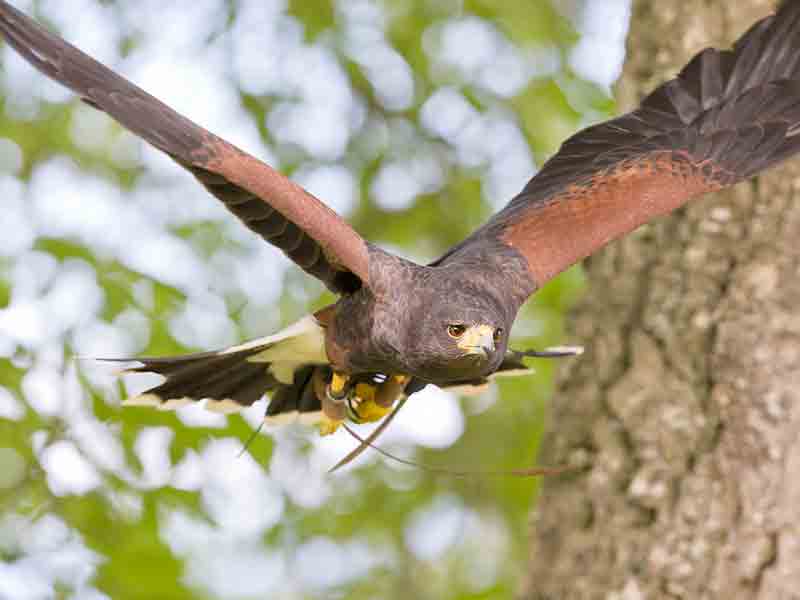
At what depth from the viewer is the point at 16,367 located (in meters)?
7.29

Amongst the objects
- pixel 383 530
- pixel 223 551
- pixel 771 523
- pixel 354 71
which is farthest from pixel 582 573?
pixel 354 71

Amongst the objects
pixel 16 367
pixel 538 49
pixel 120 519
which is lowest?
pixel 120 519

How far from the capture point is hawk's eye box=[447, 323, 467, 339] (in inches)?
208

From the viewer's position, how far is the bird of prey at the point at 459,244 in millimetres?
4895

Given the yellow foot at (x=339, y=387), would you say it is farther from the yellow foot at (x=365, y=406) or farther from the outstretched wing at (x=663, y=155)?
the outstretched wing at (x=663, y=155)

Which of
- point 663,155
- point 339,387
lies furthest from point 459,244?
point 663,155

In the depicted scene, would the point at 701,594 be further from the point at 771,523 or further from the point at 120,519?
the point at 120,519

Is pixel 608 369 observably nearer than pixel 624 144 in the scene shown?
No

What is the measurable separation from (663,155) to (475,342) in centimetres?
172

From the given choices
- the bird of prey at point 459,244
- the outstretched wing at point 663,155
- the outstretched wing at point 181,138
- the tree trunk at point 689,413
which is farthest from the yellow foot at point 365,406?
the tree trunk at point 689,413

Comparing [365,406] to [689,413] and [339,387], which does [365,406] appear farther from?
[689,413]

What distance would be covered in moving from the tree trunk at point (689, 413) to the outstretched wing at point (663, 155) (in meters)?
0.93

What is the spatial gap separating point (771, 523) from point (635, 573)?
0.76 meters

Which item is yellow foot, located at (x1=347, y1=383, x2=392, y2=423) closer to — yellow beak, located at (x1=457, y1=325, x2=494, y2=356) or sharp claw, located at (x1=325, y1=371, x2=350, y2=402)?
sharp claw, located at (x1=325, y1=371, x2=350, y2=402)
